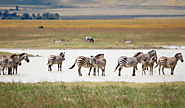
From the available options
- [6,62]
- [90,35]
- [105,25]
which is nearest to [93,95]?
[6,62]

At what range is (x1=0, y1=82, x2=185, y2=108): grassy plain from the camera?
10680 millimetres

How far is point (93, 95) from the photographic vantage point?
37.9 ft

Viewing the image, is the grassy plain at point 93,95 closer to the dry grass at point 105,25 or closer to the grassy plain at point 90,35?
the grassy plain at point 90,35

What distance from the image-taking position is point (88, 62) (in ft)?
53.5

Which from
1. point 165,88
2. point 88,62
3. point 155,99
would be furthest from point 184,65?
point 155,99

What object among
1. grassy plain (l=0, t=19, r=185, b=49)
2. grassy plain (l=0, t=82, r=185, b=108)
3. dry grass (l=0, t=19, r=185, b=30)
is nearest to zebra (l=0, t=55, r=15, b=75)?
grassy plain (l=0, t=82, r=185, b=108)

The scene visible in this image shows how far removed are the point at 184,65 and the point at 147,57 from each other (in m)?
4.29

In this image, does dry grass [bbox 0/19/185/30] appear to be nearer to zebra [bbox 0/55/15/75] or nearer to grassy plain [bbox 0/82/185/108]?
zebra [bbox 0/55/15/75]

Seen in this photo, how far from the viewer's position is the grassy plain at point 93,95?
1068 centimetres

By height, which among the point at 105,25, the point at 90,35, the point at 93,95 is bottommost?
the point at 93,95

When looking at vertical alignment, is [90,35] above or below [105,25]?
below

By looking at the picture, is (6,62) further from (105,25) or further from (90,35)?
(105,25)

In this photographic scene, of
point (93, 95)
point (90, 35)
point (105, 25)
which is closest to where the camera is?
point (93, 95)

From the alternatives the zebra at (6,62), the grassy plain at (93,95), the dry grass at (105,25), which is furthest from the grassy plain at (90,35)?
the grassy plain at (93,95)
